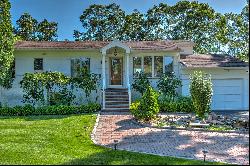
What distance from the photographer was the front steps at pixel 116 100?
2259 cm

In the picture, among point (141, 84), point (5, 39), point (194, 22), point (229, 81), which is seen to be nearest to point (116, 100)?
point (141, 84)

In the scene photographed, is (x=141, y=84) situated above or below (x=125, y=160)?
above

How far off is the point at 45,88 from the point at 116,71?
5537 mm

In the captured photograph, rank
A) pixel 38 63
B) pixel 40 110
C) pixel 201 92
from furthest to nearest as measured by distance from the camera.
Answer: pixel 38 63 → pixel 40 110 → pixel 201 92

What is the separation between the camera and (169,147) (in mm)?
12781

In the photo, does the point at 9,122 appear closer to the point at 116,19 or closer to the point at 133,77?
the point at 133,77

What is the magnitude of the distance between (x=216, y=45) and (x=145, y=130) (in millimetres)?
33996

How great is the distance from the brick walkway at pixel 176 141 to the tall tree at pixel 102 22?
108ft

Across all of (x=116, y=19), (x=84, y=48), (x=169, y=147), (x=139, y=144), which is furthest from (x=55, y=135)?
(x=116, y=19)

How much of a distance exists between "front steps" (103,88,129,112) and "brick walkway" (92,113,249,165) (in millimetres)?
5067

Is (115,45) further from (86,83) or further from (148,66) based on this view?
(86,83)

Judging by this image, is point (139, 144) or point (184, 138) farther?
point (184, 138)

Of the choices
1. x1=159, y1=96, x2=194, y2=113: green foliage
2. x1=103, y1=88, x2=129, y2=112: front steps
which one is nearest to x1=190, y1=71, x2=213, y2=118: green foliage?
x1=159, y1=96, x2=194, y2=113: green foliage

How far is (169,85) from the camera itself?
24.0 m
